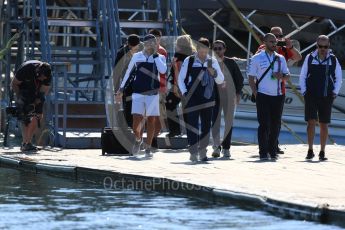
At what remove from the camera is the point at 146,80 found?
1634 cm

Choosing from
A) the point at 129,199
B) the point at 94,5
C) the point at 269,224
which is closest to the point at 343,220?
the point at 269,224

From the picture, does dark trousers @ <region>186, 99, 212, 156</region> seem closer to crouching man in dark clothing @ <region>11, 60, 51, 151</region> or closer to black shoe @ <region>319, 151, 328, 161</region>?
black shoe @ <region>319, 151, 328, 161</region>

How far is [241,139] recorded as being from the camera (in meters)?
23.6

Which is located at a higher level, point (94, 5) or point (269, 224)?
point (94, 5)

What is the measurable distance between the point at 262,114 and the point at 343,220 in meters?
5.76

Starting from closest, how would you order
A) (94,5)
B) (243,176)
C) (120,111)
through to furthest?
1. (243,176)
2. (120,111)
3. (94,5)

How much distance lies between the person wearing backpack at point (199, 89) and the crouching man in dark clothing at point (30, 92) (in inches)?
109

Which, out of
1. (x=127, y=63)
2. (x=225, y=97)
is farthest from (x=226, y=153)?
(x=127, y=63)

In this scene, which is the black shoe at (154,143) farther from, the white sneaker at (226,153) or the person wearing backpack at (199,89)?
the person wearing backpack at (199,89)

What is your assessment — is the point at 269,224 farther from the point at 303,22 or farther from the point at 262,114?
the point at 303,22

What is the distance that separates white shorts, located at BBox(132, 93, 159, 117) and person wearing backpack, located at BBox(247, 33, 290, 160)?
57.4 inches

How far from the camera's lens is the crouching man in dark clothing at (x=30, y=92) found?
57.0 feet

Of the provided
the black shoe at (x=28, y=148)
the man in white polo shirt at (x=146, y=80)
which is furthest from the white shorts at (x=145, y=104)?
the black shoe at (x=28, y=148)

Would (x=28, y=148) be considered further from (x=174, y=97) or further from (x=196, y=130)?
(x=196, y=130)
